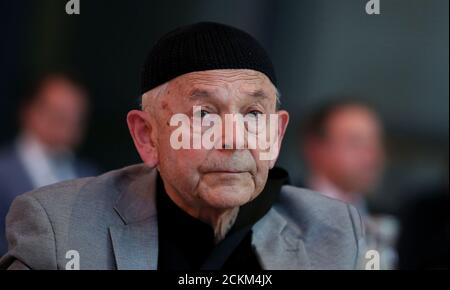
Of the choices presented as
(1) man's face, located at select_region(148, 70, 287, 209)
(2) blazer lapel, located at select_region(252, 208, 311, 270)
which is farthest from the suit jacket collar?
(1) man's face, located at select_region(148, 70, 287, 209)

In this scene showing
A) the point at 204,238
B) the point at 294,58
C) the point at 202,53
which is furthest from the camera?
the point at 294,58

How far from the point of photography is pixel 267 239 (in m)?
1.89

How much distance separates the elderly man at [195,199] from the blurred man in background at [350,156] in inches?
4.1

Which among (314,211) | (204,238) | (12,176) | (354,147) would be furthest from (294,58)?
(12,176)

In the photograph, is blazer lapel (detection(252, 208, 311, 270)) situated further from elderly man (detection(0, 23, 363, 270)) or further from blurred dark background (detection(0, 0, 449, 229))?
blurred dark background (detection(0, 0, 449, 229))

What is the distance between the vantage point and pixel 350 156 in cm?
210

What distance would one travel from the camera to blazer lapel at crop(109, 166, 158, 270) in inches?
71.5

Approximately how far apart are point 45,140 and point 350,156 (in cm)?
81

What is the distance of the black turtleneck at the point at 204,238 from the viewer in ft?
6.11

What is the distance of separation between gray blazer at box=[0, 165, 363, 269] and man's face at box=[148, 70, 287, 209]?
0.13 meters

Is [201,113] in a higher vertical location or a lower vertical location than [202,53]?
lower

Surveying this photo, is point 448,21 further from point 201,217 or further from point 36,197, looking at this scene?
point 36,197

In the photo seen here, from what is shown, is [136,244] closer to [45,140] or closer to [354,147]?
[45,140]

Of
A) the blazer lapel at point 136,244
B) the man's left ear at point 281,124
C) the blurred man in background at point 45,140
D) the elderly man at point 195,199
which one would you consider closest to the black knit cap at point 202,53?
the elderly man at point 195,199
